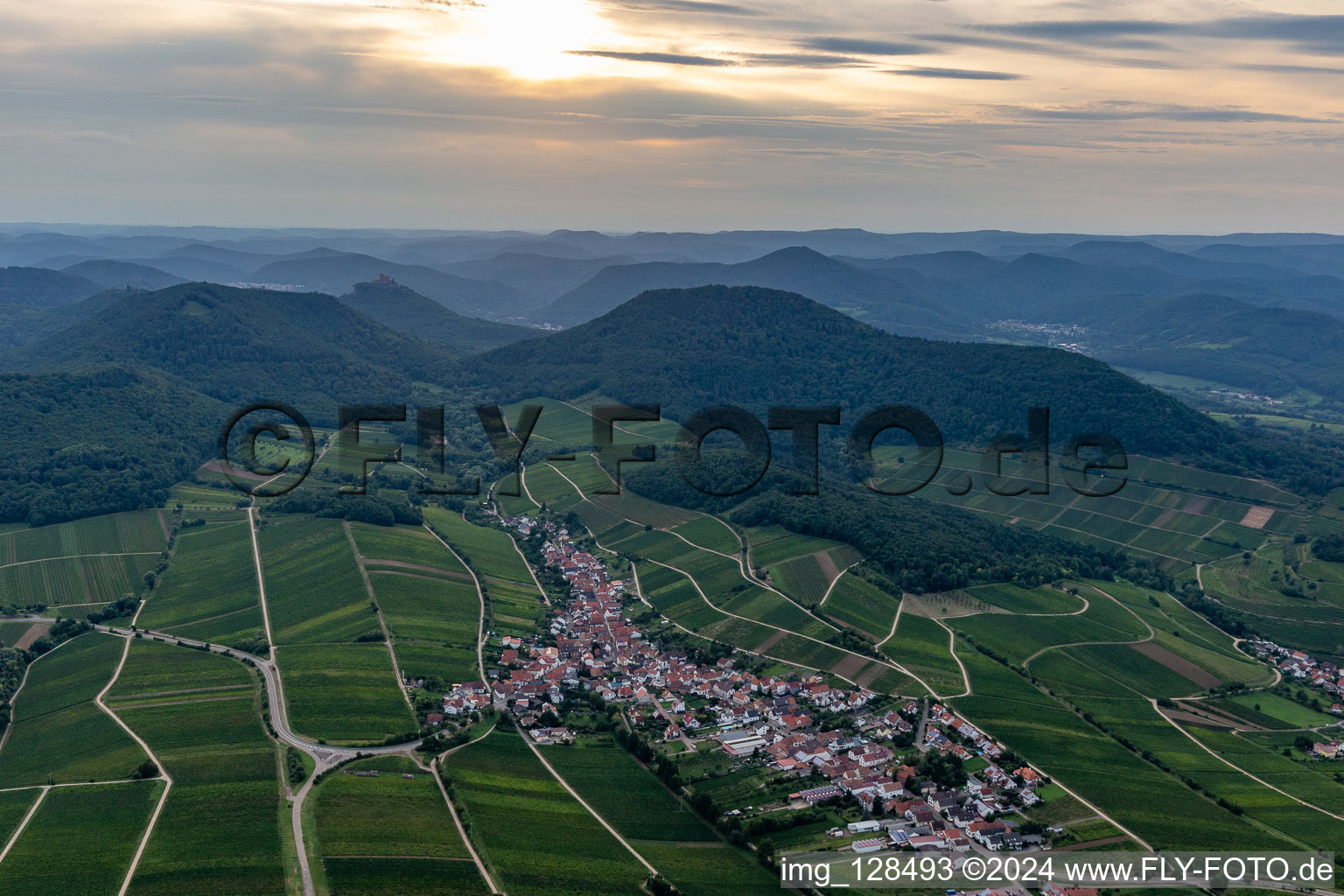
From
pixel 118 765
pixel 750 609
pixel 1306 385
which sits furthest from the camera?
pixel 1306 385

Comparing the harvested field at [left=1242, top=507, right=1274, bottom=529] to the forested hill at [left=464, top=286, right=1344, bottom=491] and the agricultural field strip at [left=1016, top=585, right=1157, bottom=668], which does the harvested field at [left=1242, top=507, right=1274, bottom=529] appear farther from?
the agricultural field strip at [left=1016, top=585, right=1157, bottom=668]

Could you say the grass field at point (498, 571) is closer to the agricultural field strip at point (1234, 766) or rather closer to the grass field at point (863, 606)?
the grass field at point (863, 606)

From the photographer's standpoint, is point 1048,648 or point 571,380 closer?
point 1048,648

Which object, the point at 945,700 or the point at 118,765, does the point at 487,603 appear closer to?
the point at 118,765

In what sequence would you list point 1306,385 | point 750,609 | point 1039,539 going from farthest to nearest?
point 1306,385 < point 1039,539 < point 750,609

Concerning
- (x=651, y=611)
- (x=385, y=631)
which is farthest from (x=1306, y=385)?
(x=385, y=631)

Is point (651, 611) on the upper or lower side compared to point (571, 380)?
lower

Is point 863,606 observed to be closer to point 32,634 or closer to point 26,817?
point 26,817

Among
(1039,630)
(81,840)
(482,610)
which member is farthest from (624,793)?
(1039,630)
